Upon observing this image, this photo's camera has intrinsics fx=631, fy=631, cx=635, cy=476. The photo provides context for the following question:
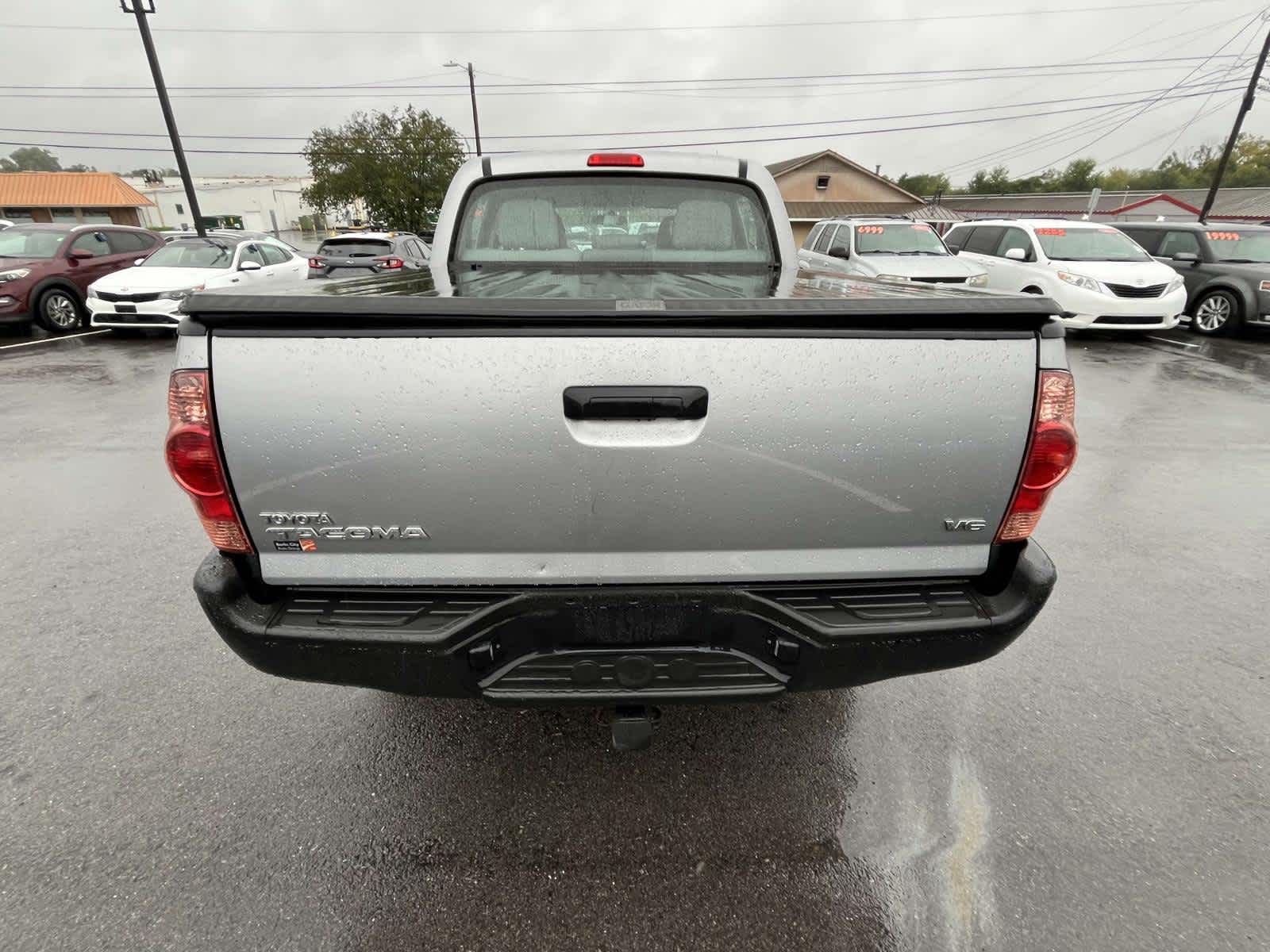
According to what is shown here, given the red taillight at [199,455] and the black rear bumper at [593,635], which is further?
the black rear bumper at [593,635]

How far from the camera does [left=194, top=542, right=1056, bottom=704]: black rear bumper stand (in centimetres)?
163

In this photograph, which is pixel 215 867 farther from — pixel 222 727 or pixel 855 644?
pixel 855 644

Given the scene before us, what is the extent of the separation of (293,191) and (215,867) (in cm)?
9417

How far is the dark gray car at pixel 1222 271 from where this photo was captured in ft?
34.0

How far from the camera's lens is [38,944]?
169 cm

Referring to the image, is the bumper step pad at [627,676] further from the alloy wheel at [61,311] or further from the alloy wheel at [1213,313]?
the alloy wheel at [1213,313]

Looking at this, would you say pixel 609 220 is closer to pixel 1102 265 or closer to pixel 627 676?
pixel 627 676

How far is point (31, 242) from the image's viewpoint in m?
10.7

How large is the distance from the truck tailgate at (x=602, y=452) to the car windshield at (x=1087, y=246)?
1128cm

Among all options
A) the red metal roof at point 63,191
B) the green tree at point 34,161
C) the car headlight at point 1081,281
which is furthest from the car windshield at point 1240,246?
the green tree at point 34,161

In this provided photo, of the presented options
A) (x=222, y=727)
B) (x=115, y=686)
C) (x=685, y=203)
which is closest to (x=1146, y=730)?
(x=685, y=203)

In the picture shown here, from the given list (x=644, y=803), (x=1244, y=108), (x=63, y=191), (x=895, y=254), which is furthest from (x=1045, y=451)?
(x=63, y=191)

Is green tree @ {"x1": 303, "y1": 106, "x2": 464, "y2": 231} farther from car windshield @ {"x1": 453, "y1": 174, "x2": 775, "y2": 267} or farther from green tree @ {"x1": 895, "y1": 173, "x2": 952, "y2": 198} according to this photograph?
green tree @ {"x1": 895, "y1": 173, "x2": 952, "y2": 198}

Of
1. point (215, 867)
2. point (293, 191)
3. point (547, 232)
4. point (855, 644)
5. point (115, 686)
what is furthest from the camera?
point (293, 191)
